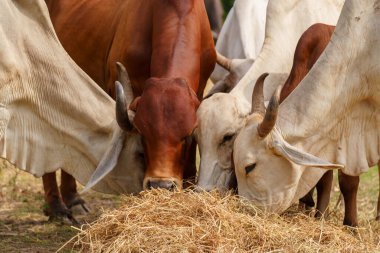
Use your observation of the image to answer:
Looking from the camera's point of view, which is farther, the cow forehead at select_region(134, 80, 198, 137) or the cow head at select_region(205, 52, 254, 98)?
the cow head at select_region(205, 52, 254, 98)

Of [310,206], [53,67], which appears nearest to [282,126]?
[310,206]

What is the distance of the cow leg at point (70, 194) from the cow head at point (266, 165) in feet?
8.11

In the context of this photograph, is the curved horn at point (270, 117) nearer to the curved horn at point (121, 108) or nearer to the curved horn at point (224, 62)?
the curved horn at point (121, 108)

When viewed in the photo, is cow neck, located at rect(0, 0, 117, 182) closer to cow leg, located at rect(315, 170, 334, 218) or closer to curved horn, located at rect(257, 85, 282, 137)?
curved horn, located at rect(257, 85, 282, 137)

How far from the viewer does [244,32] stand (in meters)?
8.47

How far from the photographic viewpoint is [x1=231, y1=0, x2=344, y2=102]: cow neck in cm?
702

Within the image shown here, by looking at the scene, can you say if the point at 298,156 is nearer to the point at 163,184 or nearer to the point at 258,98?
the point at 258,98

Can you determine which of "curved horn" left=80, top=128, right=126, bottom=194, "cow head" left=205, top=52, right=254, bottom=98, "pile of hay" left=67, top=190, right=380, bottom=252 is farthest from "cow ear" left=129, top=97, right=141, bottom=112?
"cow head" left=205, top=52, right=254, bottom=98

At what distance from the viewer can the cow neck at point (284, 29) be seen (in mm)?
7023

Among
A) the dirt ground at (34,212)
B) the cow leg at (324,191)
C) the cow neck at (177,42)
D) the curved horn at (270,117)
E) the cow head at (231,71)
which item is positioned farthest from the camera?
the cow head at (231,71)

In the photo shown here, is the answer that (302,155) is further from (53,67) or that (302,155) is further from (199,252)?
(53,67)

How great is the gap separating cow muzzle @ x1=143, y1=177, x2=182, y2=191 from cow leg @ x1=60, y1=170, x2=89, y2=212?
2.31m

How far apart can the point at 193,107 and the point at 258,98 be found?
0.36m

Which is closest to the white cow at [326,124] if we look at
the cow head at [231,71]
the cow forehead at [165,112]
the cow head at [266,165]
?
the cow head at [266,165]
